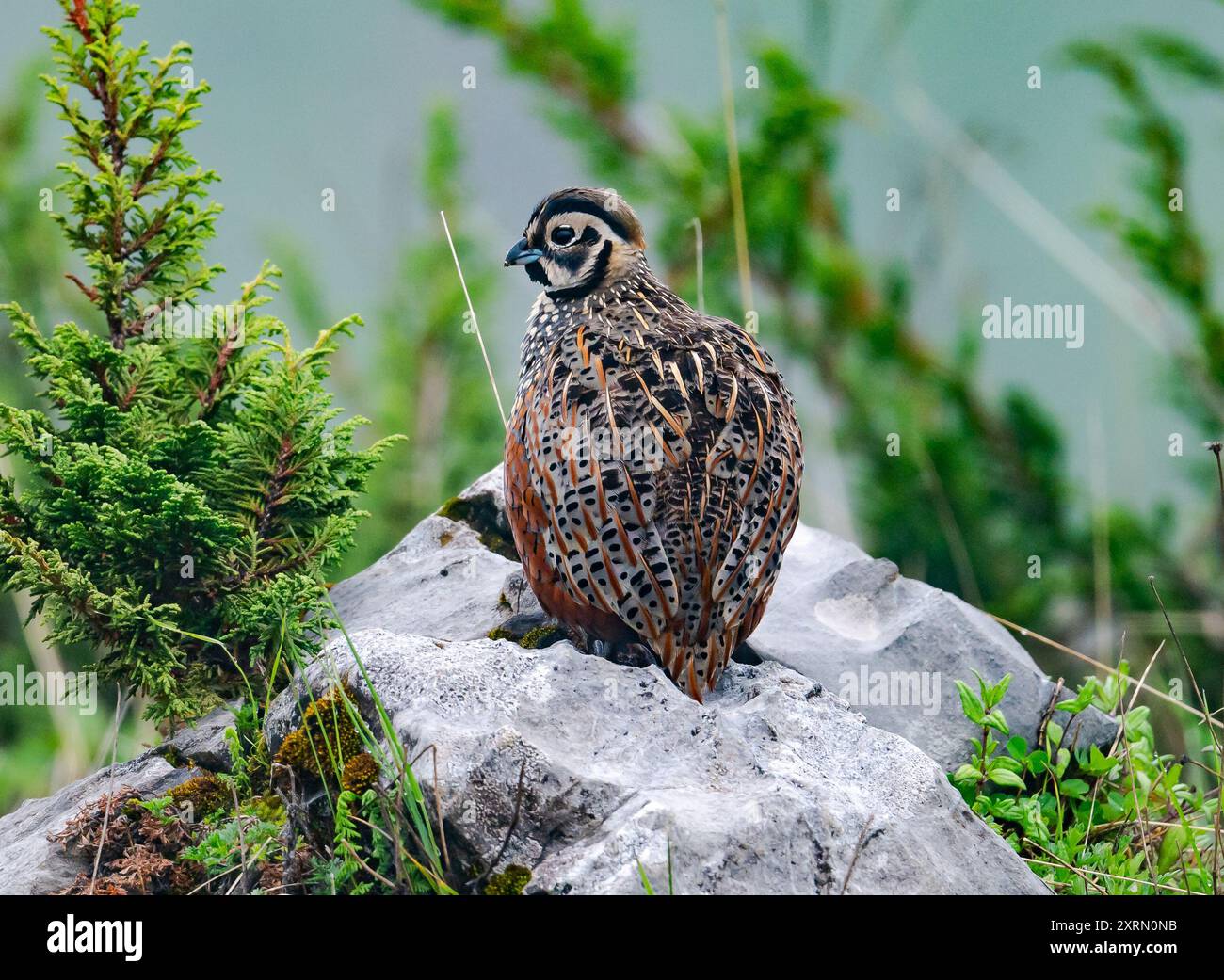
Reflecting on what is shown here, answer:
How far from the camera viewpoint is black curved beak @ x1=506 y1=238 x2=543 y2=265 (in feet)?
15.4

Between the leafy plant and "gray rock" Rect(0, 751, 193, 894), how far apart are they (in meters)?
2.81

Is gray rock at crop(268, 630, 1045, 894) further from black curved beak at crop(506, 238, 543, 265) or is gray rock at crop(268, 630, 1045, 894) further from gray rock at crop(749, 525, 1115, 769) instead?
black curved beak at crop(506, 238, 543, 265)

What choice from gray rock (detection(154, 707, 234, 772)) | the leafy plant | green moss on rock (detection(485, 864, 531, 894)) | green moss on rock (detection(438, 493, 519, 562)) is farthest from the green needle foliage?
the leafy plant

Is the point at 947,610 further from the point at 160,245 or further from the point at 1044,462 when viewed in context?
the point at 160,245

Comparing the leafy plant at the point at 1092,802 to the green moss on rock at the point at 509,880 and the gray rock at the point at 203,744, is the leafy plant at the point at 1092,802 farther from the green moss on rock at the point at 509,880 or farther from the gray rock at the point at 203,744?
the gray rock at the point at 203,744

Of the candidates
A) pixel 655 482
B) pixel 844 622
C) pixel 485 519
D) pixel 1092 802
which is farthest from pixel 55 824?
pixel 1092 802

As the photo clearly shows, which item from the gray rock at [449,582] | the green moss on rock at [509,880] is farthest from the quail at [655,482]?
the green moss on rock at [509,880]

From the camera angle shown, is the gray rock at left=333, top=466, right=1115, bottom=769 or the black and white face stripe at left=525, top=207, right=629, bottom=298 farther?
the gray rock at left=333, top=466, right=1115, bottom=769

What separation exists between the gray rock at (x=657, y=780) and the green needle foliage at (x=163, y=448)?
783mm

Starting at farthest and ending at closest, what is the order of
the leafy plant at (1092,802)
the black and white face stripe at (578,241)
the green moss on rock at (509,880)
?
the black and white face stripe at (578,241) < the leafy plant at (1092,802) < the green moss on rock at (509,880)

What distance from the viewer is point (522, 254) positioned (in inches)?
186

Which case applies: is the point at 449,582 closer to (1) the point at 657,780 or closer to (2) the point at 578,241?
(2) the point at 578,241

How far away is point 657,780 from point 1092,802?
194cm

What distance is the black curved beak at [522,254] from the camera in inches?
185
